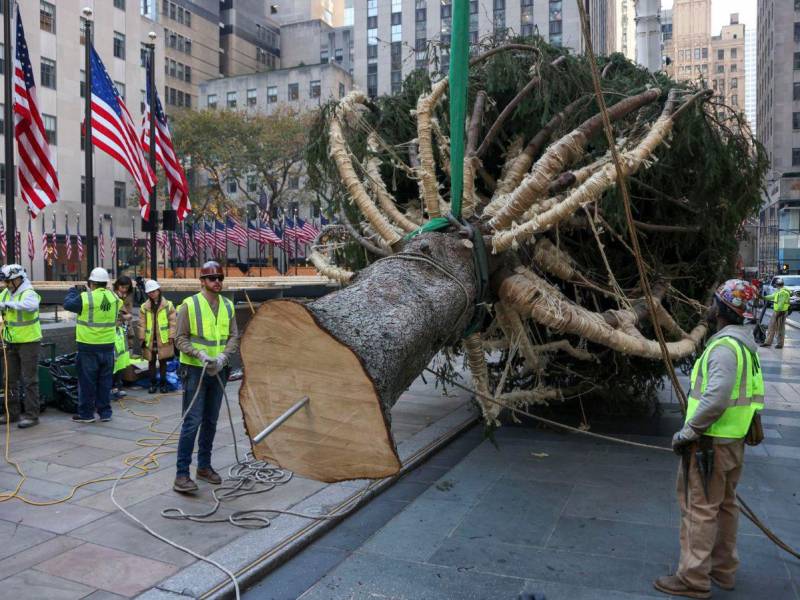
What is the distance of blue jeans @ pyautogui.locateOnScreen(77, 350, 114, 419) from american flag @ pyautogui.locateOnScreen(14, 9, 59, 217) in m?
4.85

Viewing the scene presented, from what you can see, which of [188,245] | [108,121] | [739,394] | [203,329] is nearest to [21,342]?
[203,329]

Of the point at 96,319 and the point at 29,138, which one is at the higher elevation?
the point at 29,138

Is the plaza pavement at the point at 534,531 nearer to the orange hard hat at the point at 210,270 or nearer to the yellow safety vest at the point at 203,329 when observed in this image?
the yellow safety vest at the point at 203,329

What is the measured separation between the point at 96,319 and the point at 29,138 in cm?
515

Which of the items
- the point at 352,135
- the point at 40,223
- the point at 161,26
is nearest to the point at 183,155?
the point at 40,223

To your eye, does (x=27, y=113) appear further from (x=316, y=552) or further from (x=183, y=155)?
(x=183, y=155)

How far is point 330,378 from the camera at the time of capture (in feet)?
12.0

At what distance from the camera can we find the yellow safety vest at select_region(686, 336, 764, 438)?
4398 millimetres

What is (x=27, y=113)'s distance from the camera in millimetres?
11961

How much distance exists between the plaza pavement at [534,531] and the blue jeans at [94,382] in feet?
13.6

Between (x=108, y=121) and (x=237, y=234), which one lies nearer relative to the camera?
(x=108, y=121)

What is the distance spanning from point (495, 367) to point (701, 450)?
378cm

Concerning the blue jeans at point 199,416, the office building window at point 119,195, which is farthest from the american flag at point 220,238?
the blue jeans at point 199,416

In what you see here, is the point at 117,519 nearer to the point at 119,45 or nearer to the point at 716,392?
the point at 716,392
